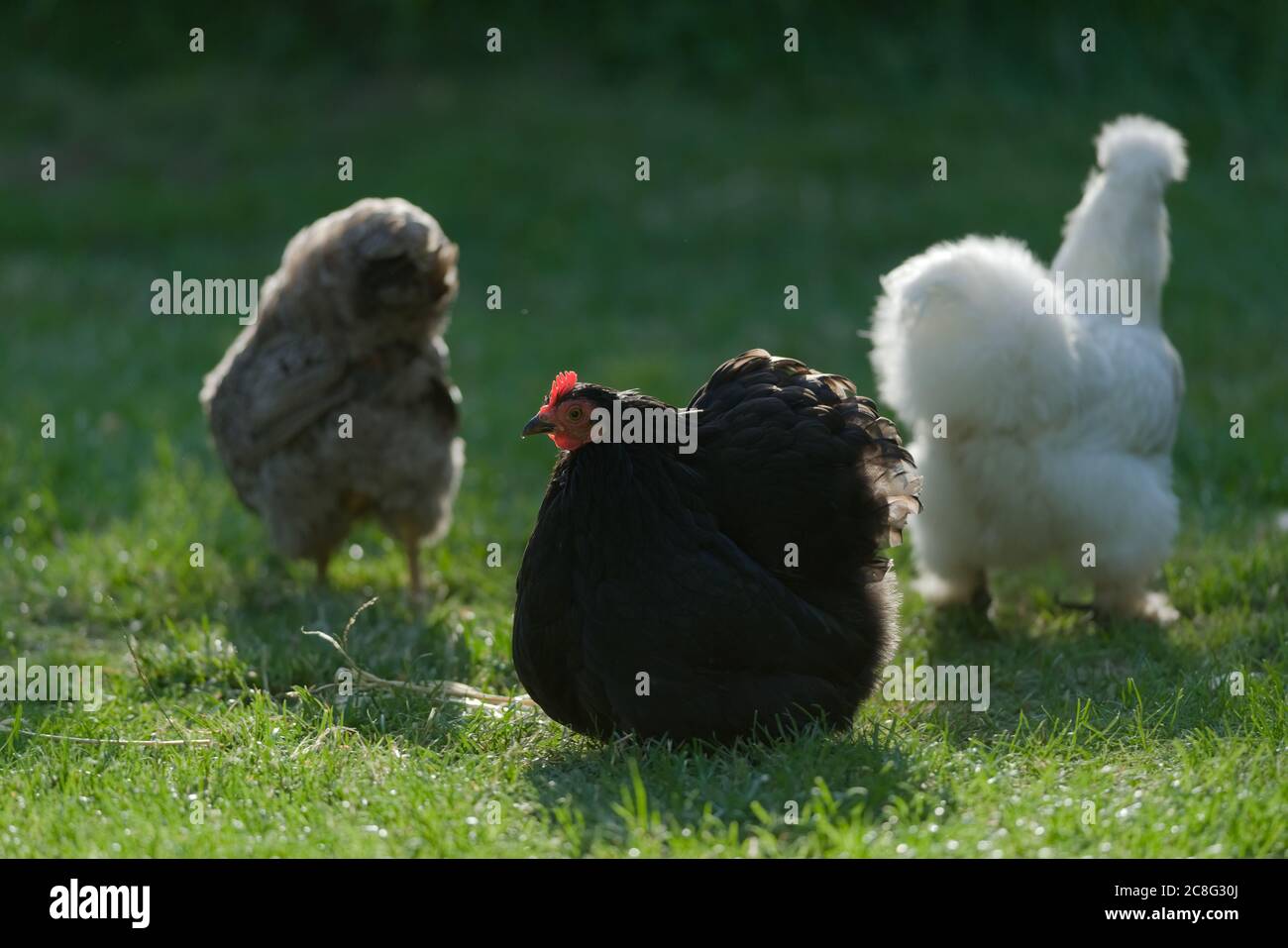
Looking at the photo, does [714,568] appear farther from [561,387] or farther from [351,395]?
[351,395]

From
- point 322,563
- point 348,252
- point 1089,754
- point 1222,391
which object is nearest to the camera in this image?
point 1089,754

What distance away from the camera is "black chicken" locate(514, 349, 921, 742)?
14.3ft

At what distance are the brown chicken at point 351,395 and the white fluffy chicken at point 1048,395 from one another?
2.10 metres

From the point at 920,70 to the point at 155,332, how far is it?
9696mm

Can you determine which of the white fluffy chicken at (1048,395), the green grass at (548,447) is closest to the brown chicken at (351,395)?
the green grass at (548,447)

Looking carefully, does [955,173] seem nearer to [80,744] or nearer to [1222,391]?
[1222,391]

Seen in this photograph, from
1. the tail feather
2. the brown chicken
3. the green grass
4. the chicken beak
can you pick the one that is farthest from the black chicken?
the brown chicken

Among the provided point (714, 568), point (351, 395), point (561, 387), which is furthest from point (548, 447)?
point (714, 568)

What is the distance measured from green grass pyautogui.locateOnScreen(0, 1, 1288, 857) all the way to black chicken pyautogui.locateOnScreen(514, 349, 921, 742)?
20 cm

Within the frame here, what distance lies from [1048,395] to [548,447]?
12.9 feet

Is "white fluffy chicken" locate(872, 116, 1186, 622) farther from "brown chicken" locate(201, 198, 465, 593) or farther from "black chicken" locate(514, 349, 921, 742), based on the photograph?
"brown chicken" locate(201, 198, 465, 593)
